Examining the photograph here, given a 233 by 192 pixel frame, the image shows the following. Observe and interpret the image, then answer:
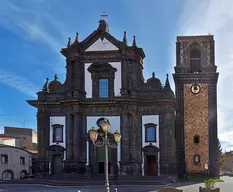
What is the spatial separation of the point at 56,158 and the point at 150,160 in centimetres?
976

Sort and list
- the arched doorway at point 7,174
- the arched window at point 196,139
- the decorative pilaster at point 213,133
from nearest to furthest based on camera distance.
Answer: the decorative pilaster at point 213,133
the arched window at point 196,139
the arched doorway at point 7,174

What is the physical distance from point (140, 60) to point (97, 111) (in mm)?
7357

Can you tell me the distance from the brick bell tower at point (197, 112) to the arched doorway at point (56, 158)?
13682 mm

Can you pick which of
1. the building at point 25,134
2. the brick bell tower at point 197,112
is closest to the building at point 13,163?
the building at point 25,134

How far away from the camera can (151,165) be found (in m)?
38.7

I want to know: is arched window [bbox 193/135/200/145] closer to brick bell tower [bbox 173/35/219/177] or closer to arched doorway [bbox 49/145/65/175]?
brick bell tower [bbox 173/35/219/177]

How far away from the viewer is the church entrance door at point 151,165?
3834 centimetres

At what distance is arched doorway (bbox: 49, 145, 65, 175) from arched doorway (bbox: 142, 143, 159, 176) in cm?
851

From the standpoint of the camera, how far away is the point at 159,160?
3784cm

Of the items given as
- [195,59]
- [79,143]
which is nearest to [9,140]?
[79,143]

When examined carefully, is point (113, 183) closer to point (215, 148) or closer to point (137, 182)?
point (137, 182)

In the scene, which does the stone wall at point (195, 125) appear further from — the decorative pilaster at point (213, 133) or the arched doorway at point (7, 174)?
the arched doorway at point (7, 174)

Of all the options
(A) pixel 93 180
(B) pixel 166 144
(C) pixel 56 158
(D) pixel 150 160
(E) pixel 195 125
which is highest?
(E) pixel 195 125

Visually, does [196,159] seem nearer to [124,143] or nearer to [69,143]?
[124,143]
